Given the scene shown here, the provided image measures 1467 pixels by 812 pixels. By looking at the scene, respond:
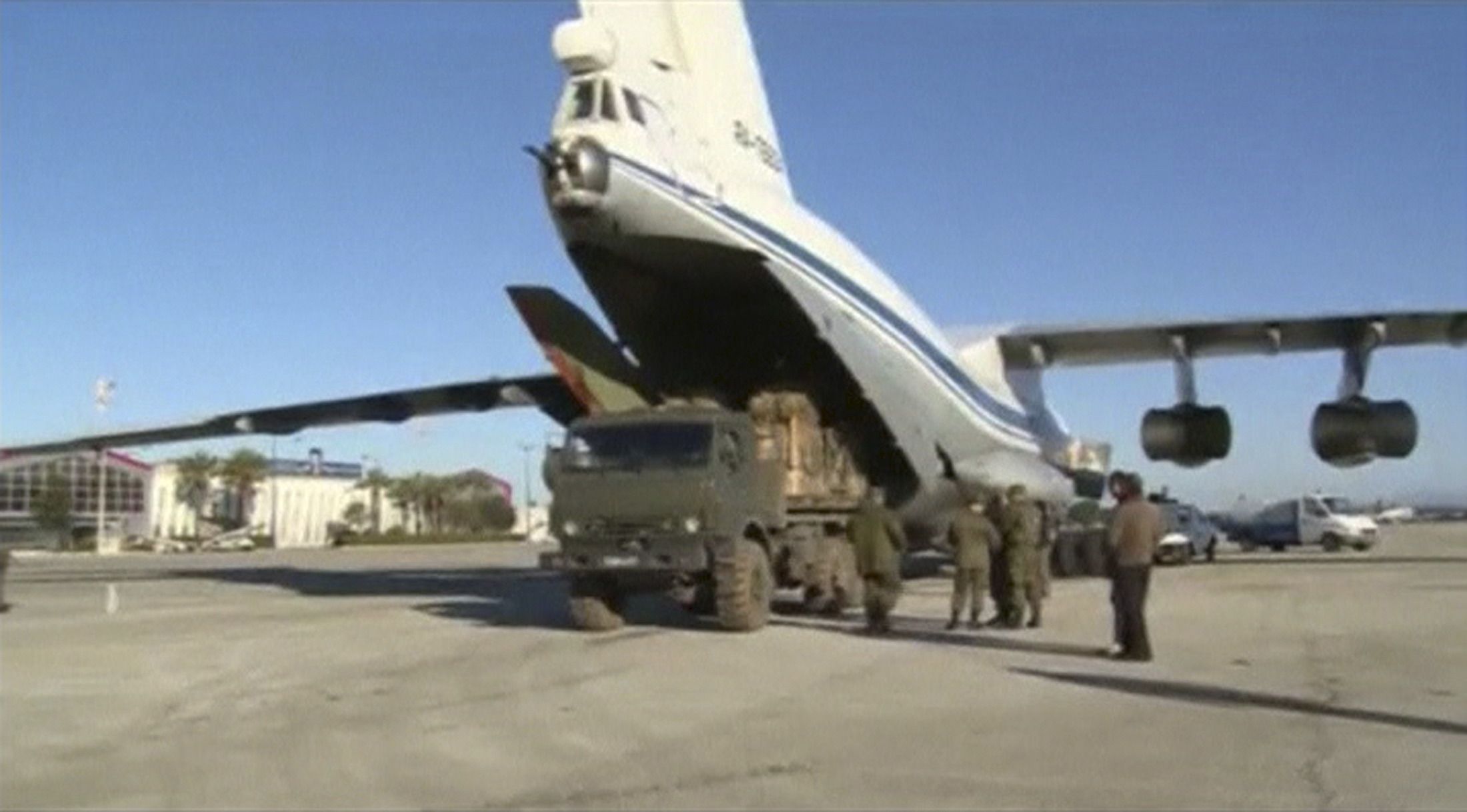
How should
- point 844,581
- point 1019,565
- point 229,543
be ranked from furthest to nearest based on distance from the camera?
1. point 229,543
2. point 844,581
3. point 1019,565

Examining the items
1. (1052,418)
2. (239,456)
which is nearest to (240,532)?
(239,456)

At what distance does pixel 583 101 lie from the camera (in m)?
17.9

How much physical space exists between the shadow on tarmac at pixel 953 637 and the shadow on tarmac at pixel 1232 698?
5.39 ft

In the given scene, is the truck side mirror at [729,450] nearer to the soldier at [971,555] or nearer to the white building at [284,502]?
the soldier at [971,555]

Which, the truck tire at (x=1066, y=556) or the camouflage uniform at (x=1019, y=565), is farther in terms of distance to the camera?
the truck tire at (x=1066, y=556)

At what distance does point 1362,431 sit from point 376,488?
341 ft

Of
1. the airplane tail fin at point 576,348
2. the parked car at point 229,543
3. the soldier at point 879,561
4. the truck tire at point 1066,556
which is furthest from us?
the parked car at point 229,543

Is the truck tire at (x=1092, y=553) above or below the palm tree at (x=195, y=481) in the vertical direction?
below

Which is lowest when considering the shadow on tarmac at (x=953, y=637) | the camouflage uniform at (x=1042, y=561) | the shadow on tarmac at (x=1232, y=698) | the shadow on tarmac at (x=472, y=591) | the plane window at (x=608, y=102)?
the shadow on tarmac at (x=1232, y=698)

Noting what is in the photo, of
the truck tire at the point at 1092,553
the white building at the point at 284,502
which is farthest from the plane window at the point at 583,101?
the white building at the point at 284,502

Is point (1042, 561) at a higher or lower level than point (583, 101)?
lower

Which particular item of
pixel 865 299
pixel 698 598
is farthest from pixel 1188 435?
pixel 698 598

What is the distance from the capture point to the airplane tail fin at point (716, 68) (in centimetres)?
1959

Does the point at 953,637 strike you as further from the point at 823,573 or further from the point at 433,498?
the point at 433,498
